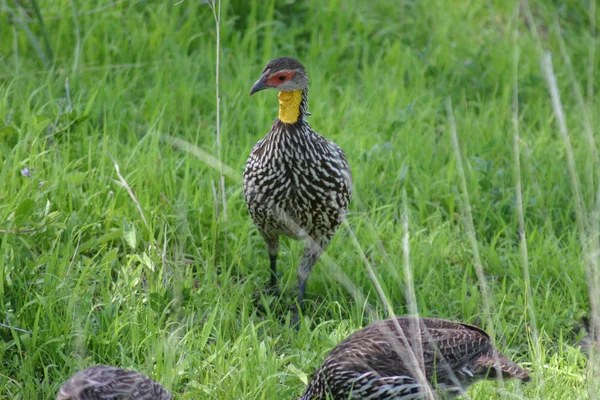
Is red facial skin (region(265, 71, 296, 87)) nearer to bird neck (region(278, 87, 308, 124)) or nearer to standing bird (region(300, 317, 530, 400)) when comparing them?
bird neck (region(278, 87, 308, 124))

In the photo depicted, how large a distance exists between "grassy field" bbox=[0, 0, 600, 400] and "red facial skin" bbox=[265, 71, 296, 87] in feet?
1.55

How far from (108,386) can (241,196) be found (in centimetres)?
255

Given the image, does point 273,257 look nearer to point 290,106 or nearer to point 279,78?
point 290,106

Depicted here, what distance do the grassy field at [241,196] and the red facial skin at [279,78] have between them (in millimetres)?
473

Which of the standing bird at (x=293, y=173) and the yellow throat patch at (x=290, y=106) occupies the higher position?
the yellow throat patch at (x=290, y=106)

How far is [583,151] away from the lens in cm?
687

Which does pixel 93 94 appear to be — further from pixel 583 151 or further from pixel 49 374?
pixel 583 151

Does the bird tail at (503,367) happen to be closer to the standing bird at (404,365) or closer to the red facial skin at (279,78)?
the standing bird at (404,365)

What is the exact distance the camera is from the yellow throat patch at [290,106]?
17.6 feet

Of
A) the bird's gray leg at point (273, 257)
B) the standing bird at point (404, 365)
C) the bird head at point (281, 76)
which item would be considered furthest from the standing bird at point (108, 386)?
the bird head at point (281, 76)

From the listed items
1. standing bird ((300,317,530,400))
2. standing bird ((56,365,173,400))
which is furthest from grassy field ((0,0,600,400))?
standing bird ((56,365,173,400))

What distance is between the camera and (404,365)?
442 centimetres

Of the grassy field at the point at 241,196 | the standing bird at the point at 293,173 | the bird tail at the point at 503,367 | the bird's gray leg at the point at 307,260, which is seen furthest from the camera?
the bird's gray leg at the point at 307,260

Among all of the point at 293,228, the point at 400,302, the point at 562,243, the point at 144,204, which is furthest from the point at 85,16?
the point at 562,243
